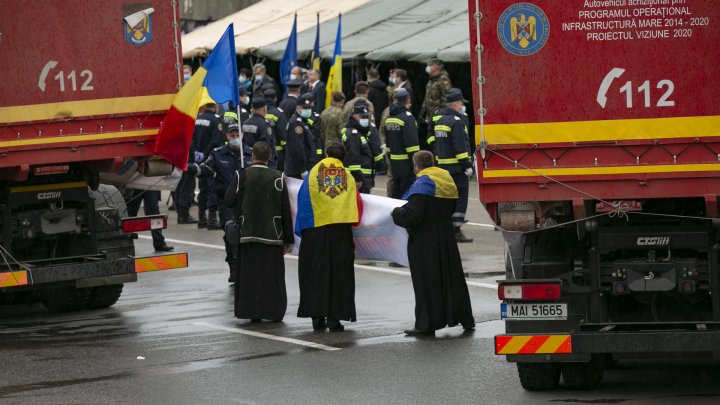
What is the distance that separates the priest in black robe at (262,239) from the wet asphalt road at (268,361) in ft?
0.66

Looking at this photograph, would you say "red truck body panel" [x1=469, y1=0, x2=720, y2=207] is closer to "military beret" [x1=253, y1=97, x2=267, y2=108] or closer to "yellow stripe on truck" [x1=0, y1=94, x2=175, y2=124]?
"yellow stripe on truck" [x1=0, y1=94, x2=175, y2=124]

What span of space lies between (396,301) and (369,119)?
654cm

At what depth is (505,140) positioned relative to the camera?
999cm

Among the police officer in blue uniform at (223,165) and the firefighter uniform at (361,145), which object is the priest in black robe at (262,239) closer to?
the police officer in blue uniform at (223,165)

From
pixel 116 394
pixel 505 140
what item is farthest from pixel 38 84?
pixel 505 140

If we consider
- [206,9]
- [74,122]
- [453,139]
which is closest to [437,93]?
[453,139]

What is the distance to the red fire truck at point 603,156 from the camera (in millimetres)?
9734

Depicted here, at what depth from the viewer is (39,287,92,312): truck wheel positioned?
603 inches

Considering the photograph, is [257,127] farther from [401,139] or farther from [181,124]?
[181,124]

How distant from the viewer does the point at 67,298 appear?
15.3 metres

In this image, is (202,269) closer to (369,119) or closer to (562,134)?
(369,119)

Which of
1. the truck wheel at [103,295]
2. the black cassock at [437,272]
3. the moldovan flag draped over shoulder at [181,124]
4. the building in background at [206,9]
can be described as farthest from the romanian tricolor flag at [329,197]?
the building in background at [206,9]

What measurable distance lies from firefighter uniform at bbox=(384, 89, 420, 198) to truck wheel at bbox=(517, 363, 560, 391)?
10335 mm

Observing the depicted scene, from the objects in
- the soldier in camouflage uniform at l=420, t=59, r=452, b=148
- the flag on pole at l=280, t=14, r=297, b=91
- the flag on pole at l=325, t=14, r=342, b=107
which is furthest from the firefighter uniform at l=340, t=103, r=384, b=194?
the flag on pole at l=280, t=14, r=297, b=91
